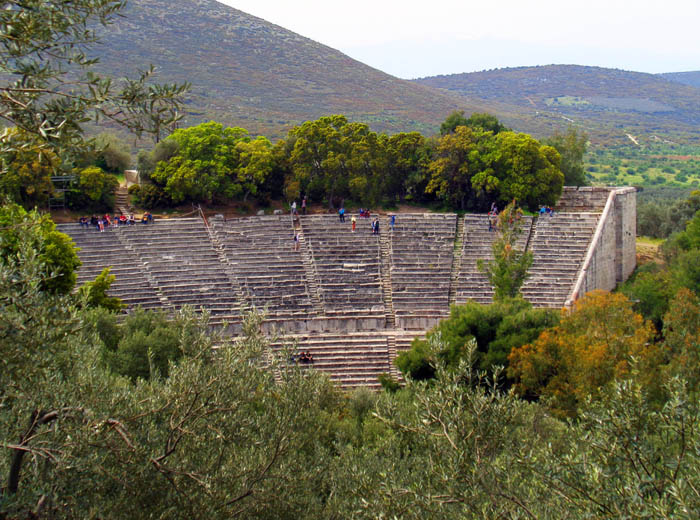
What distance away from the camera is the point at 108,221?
26.0 m

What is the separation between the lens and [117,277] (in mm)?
23578

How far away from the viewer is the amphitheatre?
2286 cm

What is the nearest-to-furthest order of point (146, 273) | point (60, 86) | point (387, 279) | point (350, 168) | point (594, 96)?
point (60, 86), point (146, 273), point (387, 279), point (350, 168), point (594, 96)

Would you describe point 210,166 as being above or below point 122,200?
above

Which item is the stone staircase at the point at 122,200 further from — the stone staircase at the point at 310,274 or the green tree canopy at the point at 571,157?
the green tree canopy at the point at 571,157

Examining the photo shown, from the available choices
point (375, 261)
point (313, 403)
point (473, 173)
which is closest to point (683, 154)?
point (473, 173)

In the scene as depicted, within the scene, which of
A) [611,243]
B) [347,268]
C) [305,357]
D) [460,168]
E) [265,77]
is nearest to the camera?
[305,357]

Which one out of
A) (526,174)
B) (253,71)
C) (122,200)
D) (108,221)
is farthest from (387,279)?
(253,71)

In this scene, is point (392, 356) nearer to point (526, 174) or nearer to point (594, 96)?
point (526, 174)

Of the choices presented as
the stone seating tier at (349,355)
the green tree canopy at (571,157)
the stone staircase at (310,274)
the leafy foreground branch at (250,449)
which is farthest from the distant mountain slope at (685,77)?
the leafy foreground branch at (250,449)

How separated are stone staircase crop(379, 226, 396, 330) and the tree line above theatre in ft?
11.9

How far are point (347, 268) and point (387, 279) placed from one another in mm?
1584

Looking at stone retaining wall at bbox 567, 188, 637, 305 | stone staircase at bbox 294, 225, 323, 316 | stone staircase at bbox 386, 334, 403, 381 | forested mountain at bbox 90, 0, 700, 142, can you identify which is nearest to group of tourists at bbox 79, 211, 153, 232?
stone staircase at bbox 294, 225, 323, 316

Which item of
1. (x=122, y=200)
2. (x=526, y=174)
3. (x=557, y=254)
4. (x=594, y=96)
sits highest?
(x=594, y=96)
